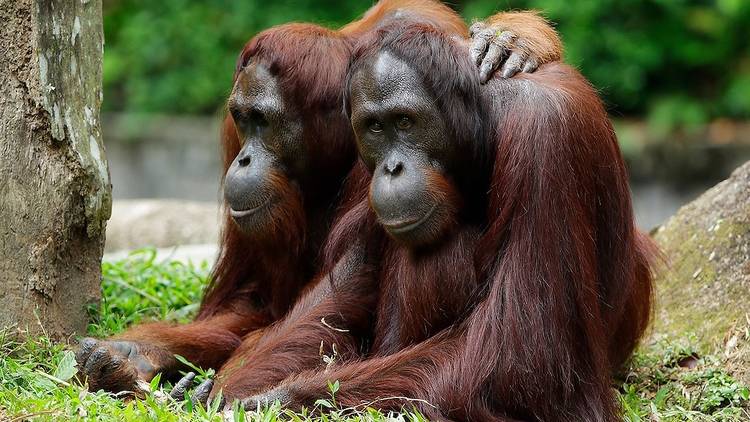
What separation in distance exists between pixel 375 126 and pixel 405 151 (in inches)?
6.1

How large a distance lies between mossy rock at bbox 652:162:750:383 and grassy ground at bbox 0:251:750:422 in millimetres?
126

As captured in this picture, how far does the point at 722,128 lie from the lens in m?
10.2

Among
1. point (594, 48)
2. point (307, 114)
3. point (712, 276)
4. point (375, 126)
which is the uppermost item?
point (375, 126)

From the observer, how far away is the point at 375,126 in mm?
3910

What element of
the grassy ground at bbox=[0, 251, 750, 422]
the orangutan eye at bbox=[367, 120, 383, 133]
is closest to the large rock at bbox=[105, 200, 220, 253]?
the grassy ground at bbox=[0, 251, 750, 422]

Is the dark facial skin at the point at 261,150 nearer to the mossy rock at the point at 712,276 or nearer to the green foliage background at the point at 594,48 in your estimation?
the mossy rock at the point at 712,276

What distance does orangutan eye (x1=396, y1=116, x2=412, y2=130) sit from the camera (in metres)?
3.85

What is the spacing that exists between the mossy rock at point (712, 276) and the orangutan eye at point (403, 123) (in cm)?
177

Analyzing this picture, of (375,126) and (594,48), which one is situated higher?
(375,126)

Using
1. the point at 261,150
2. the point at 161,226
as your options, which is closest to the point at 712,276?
the point at 261,150

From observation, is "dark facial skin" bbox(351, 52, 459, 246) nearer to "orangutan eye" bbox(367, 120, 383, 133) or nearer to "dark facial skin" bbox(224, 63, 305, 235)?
"orangutan eye" bbox(367, 120, 383, 133)

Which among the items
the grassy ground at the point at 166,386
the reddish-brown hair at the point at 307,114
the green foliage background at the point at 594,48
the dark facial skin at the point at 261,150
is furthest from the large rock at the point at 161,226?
the dark facial skin at the point at 261,150

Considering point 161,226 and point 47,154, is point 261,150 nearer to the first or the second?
point 47,154

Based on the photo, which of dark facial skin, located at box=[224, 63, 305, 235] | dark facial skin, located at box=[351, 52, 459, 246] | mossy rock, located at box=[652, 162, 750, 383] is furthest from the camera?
mossy rock, located at box=[652, 162, 750, 383]
